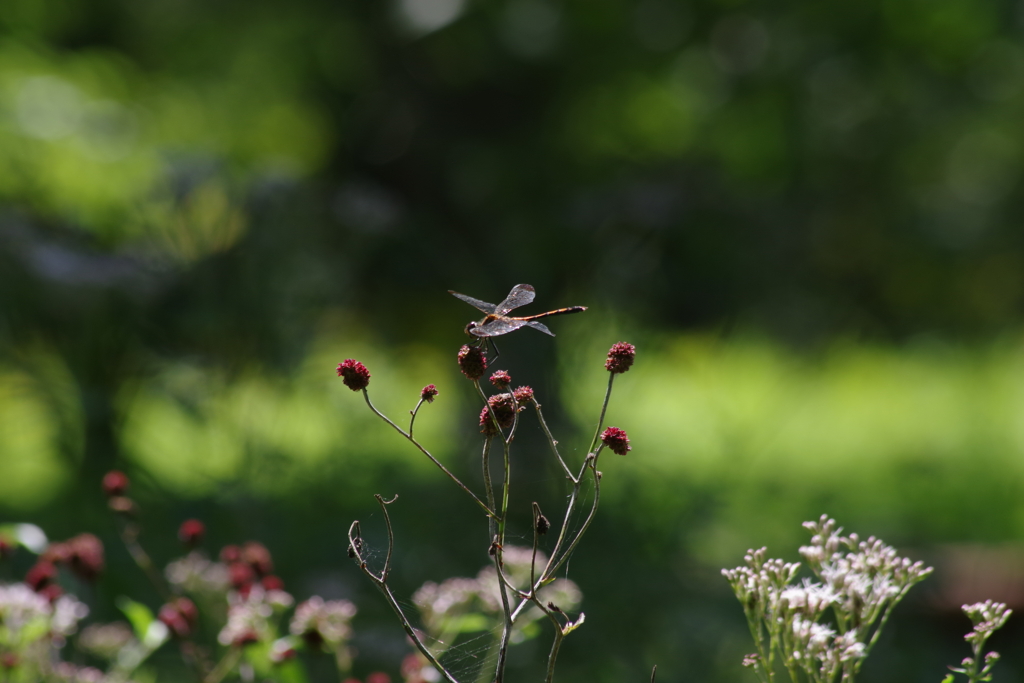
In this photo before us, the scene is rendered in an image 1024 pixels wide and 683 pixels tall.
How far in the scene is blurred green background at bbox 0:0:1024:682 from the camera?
6.59 feet

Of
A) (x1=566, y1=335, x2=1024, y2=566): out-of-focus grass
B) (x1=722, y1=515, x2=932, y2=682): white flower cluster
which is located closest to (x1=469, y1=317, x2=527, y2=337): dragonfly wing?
(x1=722, y1=515, x2=932, y2=682): white flower cluster

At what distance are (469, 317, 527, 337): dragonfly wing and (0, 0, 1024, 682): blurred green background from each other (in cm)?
100

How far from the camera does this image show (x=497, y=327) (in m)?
0.50

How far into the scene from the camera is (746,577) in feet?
1.98

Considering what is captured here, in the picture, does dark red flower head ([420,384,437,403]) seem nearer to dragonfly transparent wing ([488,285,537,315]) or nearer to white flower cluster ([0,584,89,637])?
dragonfly transparent wing ([488,285,537,315])

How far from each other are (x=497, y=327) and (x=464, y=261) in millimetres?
2279

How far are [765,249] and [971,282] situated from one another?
363 cm

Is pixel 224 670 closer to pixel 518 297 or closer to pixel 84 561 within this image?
pixel 84 561

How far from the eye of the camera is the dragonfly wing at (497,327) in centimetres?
49

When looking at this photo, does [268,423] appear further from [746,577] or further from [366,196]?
[746,577]

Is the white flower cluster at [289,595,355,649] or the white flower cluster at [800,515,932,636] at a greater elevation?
the white flower cluster at [800,515,932,636]

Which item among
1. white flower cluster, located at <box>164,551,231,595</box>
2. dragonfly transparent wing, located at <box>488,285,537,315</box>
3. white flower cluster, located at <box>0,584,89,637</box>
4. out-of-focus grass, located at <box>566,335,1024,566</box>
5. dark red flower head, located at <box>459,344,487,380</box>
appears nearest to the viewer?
dark red flower head, located at <box>459,344,487,380</box>

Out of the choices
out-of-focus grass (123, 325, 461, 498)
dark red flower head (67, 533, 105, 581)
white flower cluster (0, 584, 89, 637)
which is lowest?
white flower cluster (0, 584, 89, 637)

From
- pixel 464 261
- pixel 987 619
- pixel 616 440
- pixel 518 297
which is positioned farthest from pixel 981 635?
pixel 464 261
